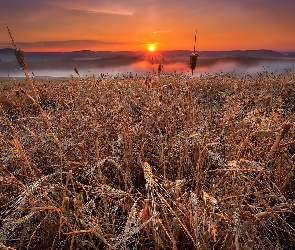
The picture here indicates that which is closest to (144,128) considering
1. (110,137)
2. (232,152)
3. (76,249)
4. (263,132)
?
(110,137)

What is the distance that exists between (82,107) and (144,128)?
0.93 meters

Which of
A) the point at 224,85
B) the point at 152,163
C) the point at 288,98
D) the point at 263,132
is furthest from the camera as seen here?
A: the point at 224,85

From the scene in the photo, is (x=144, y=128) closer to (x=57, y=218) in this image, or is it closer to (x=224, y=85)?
(x=57, y=218)

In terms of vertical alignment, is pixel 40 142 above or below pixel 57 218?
above

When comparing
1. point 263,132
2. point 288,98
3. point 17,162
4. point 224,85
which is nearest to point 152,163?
point 17,162

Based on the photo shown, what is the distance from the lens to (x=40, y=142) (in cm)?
267

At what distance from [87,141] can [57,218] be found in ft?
2.98

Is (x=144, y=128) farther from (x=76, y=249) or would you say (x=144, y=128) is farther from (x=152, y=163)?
(x=76, y=249)

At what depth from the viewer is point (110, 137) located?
2805 mm

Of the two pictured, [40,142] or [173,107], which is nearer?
[40,142]

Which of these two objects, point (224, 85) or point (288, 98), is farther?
point (224, 85)

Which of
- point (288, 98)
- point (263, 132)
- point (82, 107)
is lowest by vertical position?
point (288, 98)

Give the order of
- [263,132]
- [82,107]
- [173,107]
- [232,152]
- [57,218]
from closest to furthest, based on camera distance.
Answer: [263,132] → [57,218] → [232,152] → [173,107] → [82,107]

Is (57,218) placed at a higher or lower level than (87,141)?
lower
